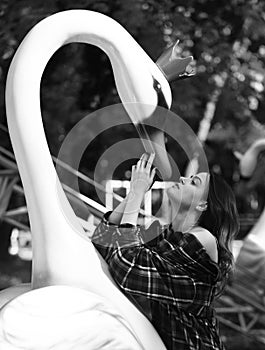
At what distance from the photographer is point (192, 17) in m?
3.57

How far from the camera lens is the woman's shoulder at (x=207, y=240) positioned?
1368 mm

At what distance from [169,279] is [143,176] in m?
0.18

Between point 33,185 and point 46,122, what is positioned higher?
point 33,185

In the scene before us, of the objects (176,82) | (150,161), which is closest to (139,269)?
(150,161)

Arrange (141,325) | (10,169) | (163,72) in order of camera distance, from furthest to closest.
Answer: (10,169) < (163,72) < (141,325)

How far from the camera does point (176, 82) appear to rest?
136 inches

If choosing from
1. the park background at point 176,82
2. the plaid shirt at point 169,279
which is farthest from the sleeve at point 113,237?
the park background at point 176,82

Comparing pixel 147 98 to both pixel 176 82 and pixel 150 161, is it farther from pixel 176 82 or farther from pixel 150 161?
pixel 176 82

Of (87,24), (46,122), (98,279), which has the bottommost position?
(46,122)

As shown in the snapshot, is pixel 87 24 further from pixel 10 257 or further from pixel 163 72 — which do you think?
pixel 10 257

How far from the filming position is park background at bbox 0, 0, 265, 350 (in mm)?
3092

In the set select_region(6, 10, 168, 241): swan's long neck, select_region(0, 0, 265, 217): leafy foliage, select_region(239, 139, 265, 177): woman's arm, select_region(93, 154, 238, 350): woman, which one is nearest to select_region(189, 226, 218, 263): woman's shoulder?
select_region(93, 154, 238, 350): woman

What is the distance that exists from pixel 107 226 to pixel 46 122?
2307 mm

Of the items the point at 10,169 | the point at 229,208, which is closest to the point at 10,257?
the point at 10,169
